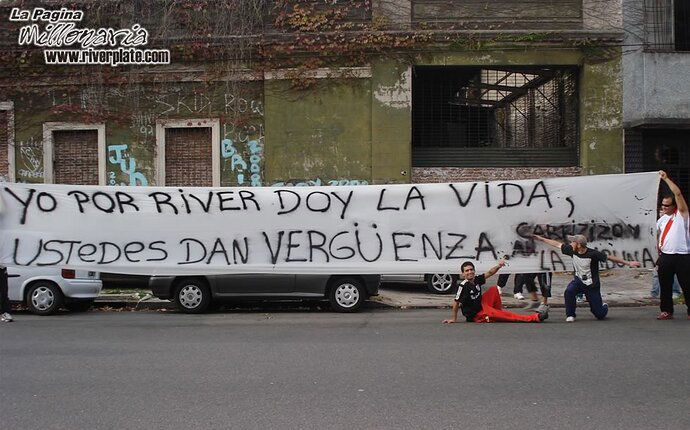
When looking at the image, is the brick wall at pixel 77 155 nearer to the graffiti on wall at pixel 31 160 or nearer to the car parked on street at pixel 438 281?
the graffiti on wall at pixel 31 160

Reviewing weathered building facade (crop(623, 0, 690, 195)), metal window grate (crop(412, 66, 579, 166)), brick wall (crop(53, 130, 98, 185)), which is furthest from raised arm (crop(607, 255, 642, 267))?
brick wall (crop(53, 130, 98, 185))

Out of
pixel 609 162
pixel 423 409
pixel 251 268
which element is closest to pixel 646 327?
pixel 423 409

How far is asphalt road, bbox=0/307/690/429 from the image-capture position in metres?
5.27

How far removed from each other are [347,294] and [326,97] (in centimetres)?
736

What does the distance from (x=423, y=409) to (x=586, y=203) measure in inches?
252

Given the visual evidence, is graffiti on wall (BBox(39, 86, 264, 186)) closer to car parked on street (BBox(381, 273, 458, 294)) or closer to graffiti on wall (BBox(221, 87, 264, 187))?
graffiti on wall (BBox(221, 87, 264, 187))

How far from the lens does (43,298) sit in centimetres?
1148

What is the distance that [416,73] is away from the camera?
1761 cm

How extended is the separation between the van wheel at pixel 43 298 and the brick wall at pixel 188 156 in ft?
21.7

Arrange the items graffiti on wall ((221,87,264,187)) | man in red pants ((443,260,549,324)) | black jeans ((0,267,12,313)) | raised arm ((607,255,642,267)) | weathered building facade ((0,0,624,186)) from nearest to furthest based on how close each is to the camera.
A: man in red pants ((443,260,549,324)) → raised arm ((607,255,642,267)) → black jeans ((0,267,12,313)) → weathered building facade ((0,0,624,186)) → graffiti on wall ((221,87,264,187))

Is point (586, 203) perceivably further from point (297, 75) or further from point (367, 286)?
point (297, 75)

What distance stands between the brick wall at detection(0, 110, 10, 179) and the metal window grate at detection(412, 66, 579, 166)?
35.6 feet

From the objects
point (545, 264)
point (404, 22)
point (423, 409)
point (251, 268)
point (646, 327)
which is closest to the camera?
point (423, 409)

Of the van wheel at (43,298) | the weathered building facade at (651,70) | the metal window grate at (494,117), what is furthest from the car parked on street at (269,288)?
the weathered building facade at (651,70)
